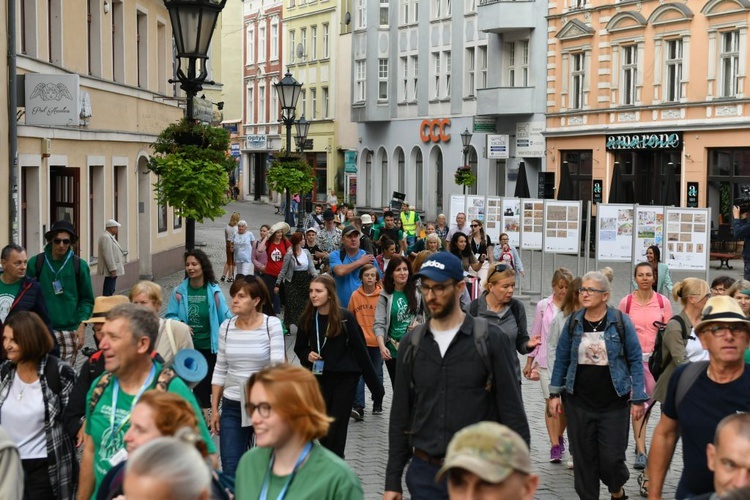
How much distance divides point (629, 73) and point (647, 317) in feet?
112

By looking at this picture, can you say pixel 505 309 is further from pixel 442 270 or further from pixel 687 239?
pixel 687 239

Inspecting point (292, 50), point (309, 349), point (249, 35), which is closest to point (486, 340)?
point (309, 349)

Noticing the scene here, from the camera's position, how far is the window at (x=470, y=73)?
2176 inches

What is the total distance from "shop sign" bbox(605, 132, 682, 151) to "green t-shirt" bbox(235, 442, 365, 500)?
37466 mm

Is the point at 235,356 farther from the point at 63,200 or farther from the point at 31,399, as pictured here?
the point at 63,200

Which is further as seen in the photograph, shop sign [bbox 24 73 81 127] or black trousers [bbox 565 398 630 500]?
shop sign [bbox 24 73 81 127]

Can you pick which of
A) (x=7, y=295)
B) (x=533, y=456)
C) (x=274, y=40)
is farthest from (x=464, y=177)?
(x=274, y=40)

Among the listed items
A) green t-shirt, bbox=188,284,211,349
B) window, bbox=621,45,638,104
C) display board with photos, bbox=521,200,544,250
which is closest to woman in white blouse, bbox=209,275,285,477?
green t-shirt, bbox=188,284,211,349

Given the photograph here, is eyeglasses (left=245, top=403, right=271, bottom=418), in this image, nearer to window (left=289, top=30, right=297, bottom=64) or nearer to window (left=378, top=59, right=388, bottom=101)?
window (left=378, top=59, right=388, bottom=101)

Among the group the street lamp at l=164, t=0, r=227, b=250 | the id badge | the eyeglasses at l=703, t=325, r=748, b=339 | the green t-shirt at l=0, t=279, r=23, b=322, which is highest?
the street lamp at l=164, t=0, r=227, b=250

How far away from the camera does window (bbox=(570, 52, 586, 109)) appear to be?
47.6 m

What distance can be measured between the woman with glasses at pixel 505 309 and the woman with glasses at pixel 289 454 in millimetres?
5691

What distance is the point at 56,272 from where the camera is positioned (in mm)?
12547

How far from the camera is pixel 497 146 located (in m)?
51.4
